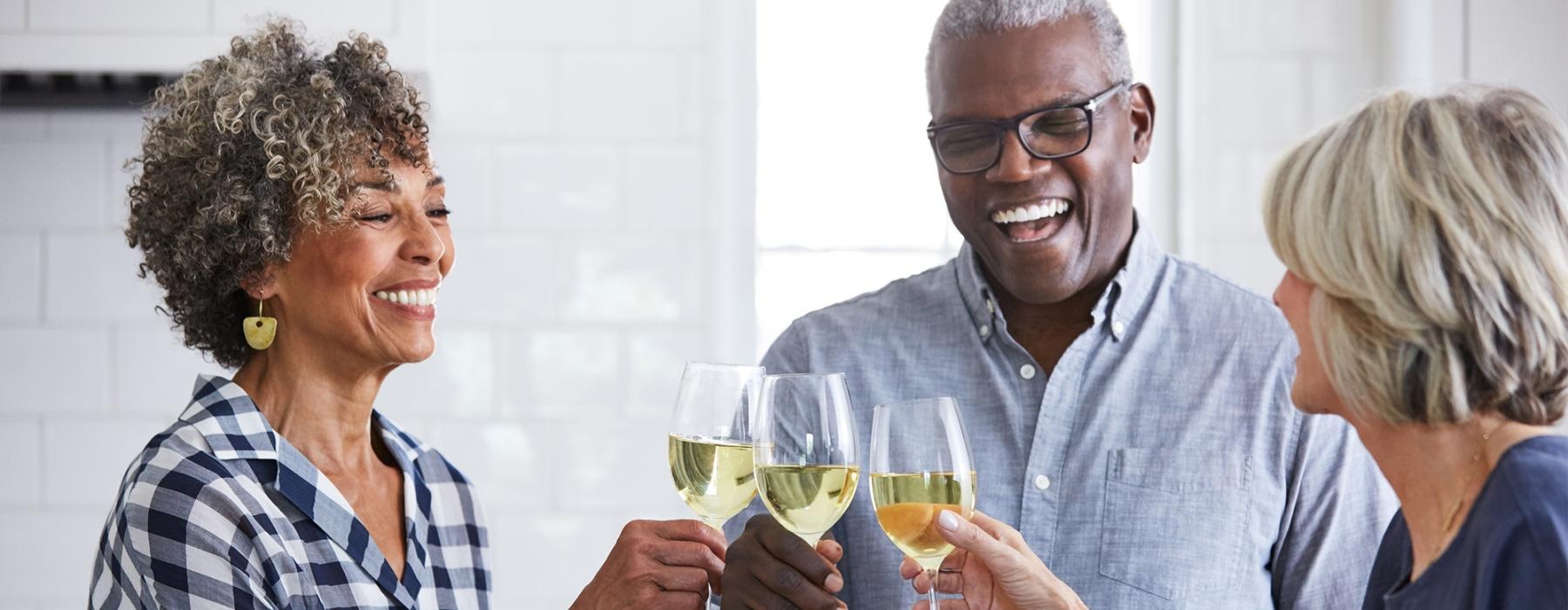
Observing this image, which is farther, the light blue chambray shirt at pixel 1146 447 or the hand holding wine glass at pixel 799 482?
the light blue chambray shirt at pixel 1146 447

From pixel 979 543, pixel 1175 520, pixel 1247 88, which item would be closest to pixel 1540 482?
pixel 979 543

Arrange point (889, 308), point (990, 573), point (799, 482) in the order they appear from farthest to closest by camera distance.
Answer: point (889, 308) < point (990, 573) < point (799, 482)

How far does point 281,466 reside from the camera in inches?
66.1

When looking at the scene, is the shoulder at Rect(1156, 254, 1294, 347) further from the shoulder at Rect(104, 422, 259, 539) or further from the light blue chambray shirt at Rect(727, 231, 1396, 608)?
the shoulder at Rect(104, 422, 259, 539)

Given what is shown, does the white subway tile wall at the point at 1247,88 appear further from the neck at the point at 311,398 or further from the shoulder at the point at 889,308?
the neck at the point at 311,398

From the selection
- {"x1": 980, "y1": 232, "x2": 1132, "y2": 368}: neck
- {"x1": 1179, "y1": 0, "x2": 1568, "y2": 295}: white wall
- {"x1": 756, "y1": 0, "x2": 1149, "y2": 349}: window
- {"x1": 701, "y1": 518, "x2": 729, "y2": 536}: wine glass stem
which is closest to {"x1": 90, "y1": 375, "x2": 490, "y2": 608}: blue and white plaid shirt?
{"x1": 701, "y1": 518, "x2": 729, "y2": 536}: wine glass stem

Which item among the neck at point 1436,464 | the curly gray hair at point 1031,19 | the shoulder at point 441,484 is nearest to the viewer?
the neck at point 1436,464

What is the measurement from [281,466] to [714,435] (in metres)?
0.57

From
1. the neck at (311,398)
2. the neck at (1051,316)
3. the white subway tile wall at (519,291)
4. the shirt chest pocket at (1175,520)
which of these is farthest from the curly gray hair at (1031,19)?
the white subway tile wall at (519,291)

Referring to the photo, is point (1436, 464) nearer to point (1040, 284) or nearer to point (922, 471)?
point (922, 471)

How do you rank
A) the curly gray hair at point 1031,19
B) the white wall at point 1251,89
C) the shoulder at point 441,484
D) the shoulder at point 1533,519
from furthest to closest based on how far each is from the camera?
the white wall at point 1251,89 < the shoulder at point 441,484 < the curly gray hair at point 1031,19 < the shoulder at point 1533,519

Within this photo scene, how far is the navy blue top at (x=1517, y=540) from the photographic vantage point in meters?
1.15

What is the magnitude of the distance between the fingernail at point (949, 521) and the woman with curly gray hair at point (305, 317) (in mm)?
344

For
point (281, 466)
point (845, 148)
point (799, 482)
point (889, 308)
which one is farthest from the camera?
point (845, 148)
